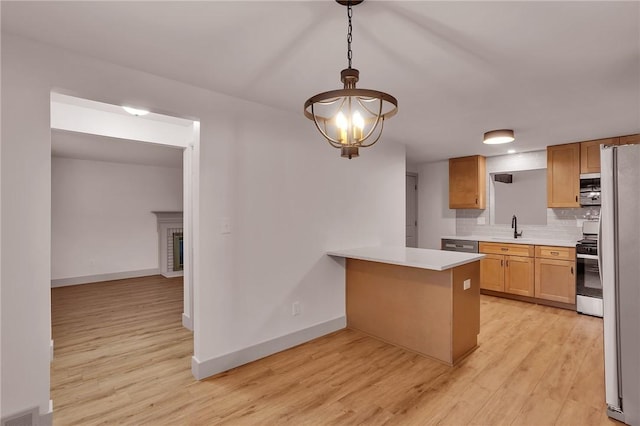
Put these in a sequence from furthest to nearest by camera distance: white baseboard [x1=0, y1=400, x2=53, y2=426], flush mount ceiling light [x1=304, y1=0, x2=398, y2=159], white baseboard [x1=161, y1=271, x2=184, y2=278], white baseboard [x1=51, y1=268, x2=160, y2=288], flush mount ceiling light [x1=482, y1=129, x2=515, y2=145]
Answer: white baseboard [x1=161, y1=271, x2=184, y2=278] < white baseboard [x1=51, y1=268, x2=160, y2=288] < flush mount ceiling light [x1=482, y1=129, x2=515, y2=145] < white baseboard [x1=0, y1=400, x2=53, y2=426] < flush mount ceiling light [x1=304, y1=0, x2=398, y2=159]

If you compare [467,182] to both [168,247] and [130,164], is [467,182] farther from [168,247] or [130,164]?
[130,164]

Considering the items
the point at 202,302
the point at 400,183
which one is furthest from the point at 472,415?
the point at 400,183

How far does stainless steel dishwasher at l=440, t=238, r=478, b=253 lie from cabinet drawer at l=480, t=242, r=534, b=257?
4.7 inches

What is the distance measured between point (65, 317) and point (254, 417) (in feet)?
11.1

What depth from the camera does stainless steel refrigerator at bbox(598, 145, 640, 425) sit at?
80.5 inches

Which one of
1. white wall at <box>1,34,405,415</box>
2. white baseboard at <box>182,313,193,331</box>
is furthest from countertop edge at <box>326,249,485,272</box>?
white baseboard at <box>182,313,193,331</box>

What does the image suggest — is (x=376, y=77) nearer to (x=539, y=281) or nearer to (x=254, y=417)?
(x=254, y=417)

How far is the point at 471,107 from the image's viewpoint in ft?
9.96

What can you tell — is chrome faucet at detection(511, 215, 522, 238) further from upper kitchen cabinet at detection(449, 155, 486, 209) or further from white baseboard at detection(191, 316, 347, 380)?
white baseboard at detection(191, 316, 347, 380)

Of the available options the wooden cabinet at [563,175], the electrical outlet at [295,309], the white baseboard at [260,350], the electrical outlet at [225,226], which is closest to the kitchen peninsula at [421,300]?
the white baseboard at [260,350]

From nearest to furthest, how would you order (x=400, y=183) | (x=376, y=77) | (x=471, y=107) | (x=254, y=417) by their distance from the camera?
(x=254, y=417) < (x=376, y=77) < (x=471, y=107) < (x=400, y=183)

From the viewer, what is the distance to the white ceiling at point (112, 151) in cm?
441

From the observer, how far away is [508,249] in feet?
15.7

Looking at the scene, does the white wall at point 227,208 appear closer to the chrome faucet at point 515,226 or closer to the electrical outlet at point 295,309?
the electrical outlet at point 295,309
